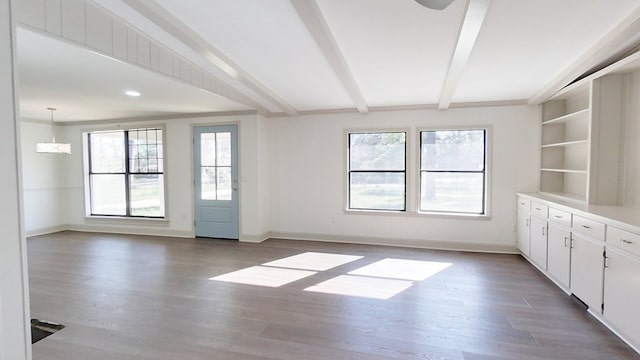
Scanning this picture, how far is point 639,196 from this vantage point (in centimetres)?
291

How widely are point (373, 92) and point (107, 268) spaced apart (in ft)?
14.5

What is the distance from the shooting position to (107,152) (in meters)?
6.33

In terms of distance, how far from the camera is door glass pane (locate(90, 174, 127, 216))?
625 cm

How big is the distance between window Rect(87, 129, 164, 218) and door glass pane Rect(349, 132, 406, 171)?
12.6 feet

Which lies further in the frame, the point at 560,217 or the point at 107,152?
the point at 107,152

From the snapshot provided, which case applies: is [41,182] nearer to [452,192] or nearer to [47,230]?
[47,230]

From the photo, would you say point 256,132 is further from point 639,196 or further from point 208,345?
point 639,196

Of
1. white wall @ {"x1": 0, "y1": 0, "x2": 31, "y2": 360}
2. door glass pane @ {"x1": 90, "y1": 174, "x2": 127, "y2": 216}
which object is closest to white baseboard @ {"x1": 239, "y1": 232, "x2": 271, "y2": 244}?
door glass pane @ {"x1": 90, "y1": 174, "x2": 127, "y2": 216}

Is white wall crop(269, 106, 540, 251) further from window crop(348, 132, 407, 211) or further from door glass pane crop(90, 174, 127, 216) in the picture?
door glass pane crop(90, 174, 127, 216)

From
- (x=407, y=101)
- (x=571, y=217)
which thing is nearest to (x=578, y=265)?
(x=571, y=217)

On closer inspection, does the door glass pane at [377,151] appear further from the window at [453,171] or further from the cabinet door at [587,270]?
the cabinet door at [587,270]

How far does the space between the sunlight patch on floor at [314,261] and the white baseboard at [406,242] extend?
2.74 ft

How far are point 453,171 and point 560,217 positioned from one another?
1856 mm

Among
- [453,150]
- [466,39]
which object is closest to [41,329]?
[466,39]
